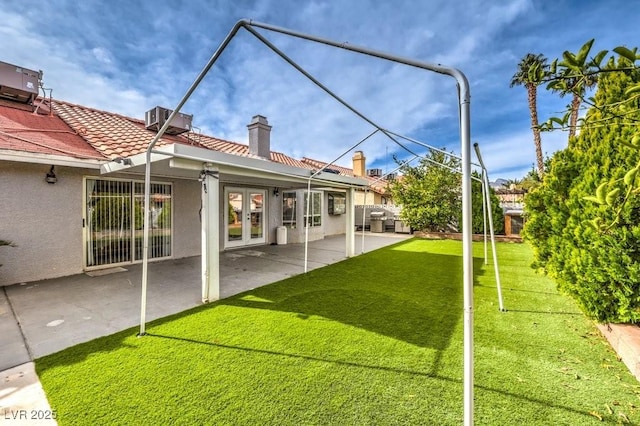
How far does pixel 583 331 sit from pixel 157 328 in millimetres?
6176

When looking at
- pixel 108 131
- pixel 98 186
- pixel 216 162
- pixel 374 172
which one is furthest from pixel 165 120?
pixel 374 172

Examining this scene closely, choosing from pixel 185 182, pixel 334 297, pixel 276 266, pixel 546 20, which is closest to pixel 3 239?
pixel 185 182

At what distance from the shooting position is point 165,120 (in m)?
10.3

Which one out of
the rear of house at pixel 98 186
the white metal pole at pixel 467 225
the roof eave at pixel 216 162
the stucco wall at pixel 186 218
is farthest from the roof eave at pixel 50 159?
the white metal pole at pixel 467 225

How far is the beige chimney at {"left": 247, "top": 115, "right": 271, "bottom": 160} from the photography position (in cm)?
1243

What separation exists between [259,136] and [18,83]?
7224 mm

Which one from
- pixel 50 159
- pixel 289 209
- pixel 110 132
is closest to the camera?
pixel 50 159

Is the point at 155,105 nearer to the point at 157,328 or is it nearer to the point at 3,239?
the point at 3,239

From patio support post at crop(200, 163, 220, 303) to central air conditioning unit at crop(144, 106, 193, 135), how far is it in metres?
5.50

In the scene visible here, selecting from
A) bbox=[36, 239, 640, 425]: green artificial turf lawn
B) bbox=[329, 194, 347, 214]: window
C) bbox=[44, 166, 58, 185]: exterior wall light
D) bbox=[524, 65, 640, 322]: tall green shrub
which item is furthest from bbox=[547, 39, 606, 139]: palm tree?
bbox=[329, 194, 347, 214]: window

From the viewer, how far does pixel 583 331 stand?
4.21m

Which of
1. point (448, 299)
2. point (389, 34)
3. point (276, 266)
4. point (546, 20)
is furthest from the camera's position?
point (276, 266)

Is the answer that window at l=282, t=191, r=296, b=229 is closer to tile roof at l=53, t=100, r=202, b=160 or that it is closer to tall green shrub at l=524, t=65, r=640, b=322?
tile roof at l=53, t=100, r=202, b=160

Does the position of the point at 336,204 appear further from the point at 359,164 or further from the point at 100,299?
the point at 100,299
